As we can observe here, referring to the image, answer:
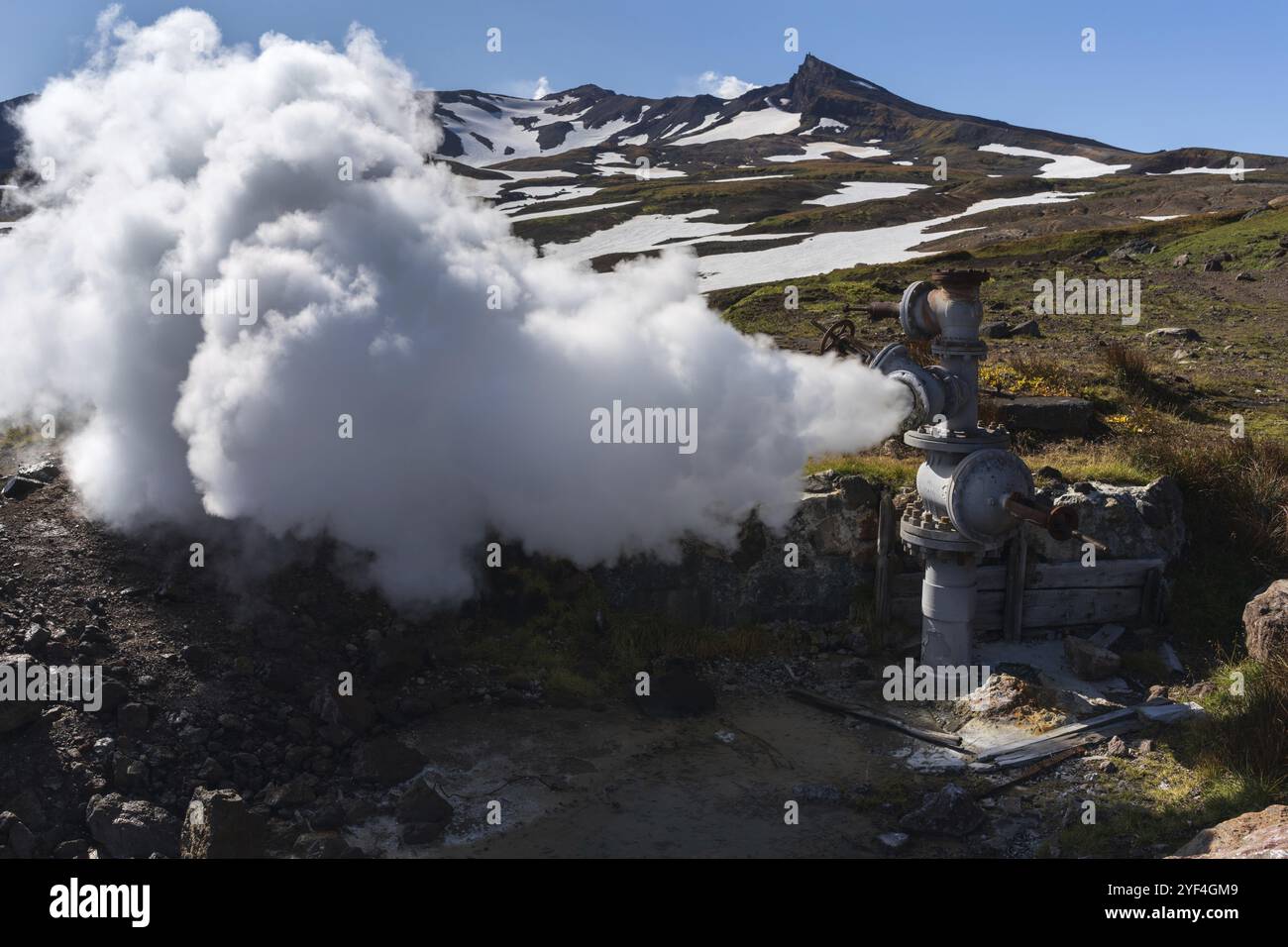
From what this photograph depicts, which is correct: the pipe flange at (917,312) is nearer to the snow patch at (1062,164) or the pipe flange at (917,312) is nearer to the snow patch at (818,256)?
the snow patch at (818,256)

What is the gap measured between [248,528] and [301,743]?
2955 millimetres

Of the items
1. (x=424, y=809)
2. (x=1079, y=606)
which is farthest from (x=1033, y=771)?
(x=424, y=809)

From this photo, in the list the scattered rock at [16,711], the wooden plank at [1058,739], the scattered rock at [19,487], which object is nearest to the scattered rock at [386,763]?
the scattered rock at [16,711]

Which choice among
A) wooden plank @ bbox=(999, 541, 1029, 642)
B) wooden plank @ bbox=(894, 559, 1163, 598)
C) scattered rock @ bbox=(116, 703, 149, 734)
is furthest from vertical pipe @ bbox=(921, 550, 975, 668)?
scattered rock @ bbox=(116, 703, 149, 734)

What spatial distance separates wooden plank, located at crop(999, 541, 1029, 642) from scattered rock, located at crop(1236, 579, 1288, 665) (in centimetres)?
213

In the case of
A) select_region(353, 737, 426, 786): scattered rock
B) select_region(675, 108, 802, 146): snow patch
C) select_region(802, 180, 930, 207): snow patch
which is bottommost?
select_region(353, 737, 426, 786): scattered rock

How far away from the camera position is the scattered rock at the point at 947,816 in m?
7.48

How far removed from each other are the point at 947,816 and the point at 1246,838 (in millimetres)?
2004

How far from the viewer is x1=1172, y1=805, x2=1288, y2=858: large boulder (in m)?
5.95

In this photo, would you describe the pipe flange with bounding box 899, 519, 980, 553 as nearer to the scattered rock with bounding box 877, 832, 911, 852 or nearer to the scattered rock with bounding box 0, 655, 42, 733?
the scattered rock with bounding box 877, 832, 911, 852

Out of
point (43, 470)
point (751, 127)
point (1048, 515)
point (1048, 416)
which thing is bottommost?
point (1048, 515)

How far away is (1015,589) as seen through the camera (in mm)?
10852

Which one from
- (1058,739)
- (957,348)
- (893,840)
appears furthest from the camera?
(957,348)

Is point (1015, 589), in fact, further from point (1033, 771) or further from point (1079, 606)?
point (1033, 771)
